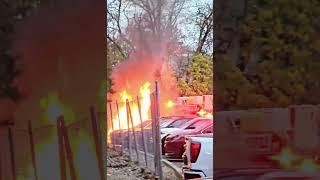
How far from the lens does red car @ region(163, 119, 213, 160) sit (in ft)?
13.6

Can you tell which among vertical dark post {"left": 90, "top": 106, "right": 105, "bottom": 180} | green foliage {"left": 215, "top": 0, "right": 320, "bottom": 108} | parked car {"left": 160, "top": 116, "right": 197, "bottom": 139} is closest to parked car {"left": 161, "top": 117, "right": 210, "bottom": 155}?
parked car {"left": 160, "top": 116, "right": 197, "bottom": 139}

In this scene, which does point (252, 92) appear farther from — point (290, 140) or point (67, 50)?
point (67, 50)

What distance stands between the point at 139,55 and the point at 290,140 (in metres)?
1.31

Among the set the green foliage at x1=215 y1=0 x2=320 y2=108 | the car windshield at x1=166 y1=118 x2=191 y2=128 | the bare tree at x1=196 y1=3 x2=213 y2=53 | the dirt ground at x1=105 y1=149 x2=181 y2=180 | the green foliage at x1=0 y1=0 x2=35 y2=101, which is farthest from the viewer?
the car windshield at x1=166 y1=118 x2=191 y2=128

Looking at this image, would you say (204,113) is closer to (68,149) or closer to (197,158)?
(197,158)

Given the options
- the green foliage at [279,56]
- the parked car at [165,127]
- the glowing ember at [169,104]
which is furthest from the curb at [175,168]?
the green foliage at [279,56]

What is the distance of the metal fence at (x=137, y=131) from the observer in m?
4.07

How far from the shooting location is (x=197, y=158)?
4.14 metres

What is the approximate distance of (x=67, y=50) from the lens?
3680 millimetres

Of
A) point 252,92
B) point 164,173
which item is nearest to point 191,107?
point 164,173

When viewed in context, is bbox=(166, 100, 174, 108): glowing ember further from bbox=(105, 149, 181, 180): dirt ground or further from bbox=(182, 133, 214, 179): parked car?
bbox=(105, 149, 181, 180): dirt ground

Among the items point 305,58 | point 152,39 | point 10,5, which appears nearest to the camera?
point 305,58

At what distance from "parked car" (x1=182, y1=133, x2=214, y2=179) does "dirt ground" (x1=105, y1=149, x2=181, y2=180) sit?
15 cm

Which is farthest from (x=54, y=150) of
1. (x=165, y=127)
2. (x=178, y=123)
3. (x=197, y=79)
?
(x=197, y=79)
